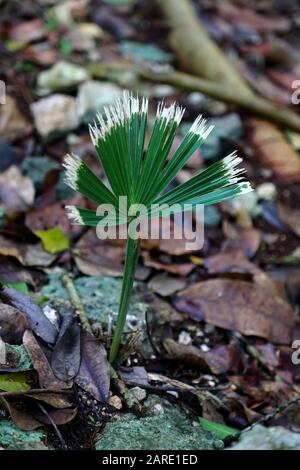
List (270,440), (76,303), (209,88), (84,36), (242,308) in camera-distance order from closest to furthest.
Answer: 1. (270,440)
2. (76,303)
3. (242,308)
4. (209,88)
5. (84,36)

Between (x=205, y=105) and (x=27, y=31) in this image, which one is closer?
(x=205, y=105)

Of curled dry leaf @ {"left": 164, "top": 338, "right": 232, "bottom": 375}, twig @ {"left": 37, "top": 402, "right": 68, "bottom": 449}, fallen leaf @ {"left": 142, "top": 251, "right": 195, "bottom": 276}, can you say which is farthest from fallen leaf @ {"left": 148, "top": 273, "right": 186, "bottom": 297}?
twig @ {"left": 37, "top": 402, "right": 68, "bottom": 449}

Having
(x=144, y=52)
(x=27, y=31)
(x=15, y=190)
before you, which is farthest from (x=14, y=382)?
(x=144, y=52)

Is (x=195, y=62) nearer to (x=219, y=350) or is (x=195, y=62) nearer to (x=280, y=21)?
(x=280, y=21)

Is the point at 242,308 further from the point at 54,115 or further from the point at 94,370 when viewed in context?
the point at 54,115

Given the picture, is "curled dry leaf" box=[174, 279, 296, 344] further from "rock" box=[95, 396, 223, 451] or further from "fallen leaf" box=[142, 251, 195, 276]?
"rock" box=[95, 396, 223, 451]

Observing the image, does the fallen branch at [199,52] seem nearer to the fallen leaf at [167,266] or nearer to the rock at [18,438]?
the fallen leaf at [167,266]
